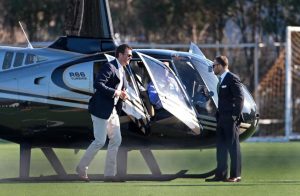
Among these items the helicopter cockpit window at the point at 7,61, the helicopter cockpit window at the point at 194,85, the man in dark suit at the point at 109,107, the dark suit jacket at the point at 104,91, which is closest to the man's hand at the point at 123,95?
the man in dark suit at the point at 109,107

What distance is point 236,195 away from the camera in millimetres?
12820

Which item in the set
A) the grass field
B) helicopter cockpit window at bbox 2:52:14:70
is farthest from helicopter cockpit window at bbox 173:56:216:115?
helicopter cockpit window at bbox 2:52:14:70

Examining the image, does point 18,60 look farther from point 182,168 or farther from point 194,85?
point 182,168

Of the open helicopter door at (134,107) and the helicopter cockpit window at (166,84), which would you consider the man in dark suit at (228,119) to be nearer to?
the helicopter cockpit window at (166,84)

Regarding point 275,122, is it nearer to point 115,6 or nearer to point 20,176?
point 115,6

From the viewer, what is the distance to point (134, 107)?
15750mm

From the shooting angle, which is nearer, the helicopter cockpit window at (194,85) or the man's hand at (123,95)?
the man's hand at (123,95)

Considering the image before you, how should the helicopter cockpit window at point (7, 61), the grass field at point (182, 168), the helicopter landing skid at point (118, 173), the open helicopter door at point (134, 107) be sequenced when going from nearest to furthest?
the grass field at point (182, 168)
the helicopter landing skid at point (118, 173)
the open helicopter door at point (134, 107)
the helicopter cockpit window at point (7, 61)

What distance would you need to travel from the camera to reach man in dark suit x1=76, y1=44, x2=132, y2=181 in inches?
582

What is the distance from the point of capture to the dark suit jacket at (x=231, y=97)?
15.2m

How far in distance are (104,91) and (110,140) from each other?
0.78 m

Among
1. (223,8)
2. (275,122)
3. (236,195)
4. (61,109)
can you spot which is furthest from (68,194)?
(223,8)

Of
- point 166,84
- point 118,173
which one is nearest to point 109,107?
point 118,173

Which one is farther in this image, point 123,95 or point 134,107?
point 134,107
